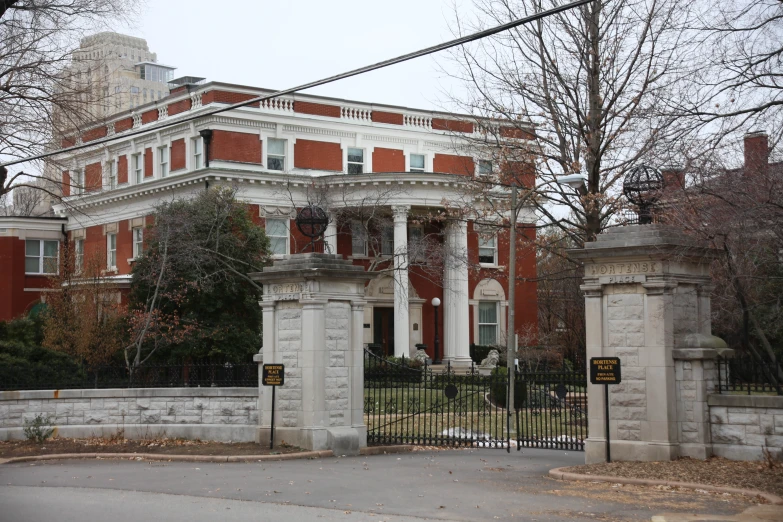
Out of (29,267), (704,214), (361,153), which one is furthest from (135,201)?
(704,214)

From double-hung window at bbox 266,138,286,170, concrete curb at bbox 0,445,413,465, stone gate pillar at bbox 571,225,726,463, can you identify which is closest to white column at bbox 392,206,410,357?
double-hung window at bbox 266,138,286,170

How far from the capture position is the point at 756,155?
59.7 feet

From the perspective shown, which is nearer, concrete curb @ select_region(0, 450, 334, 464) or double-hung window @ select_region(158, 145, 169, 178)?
concrete curb @ select_region(0, 450, 334, 464)

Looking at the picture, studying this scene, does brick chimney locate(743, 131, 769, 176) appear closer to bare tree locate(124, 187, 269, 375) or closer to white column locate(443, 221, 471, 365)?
bare tree locate(124, 187, 269, 375)

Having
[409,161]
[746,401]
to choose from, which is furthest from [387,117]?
[746,401]

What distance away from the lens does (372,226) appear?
45812 mm

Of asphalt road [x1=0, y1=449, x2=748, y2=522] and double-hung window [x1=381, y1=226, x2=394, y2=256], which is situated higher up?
double-hung window [x1=381, y1=226, x2=394, y2=256]

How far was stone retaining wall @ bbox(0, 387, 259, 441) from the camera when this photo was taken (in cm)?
1916

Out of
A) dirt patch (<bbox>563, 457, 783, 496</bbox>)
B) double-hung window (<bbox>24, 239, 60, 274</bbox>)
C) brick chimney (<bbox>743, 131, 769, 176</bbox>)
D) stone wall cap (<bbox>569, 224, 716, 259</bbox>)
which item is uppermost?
double-hung window (<bbox>24, 239, 60, 274</bbox>)

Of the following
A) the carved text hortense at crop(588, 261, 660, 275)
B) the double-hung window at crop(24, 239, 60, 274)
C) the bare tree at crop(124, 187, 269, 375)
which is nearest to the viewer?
the carved text hortense at crop(588, 261, 660, 275)

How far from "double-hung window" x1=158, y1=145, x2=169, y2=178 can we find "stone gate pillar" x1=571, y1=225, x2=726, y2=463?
34.4 m

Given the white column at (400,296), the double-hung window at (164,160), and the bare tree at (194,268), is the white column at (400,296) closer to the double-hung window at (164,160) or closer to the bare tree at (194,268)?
the bare tree at (194,268)

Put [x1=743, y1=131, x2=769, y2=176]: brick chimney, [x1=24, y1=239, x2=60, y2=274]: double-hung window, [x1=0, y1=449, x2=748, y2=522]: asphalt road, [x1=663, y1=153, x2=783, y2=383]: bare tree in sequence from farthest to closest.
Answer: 1. [x1=24, y1=239, x2=60, y2=274]: double-hung window
2. [x1=743, y1=131, x2=769, y2=176]: brick chimney
3. [x1=663, y1=153, x2=783, y2=383]: bare tree
4. [x1=0, y1=449, x2=748, y2=522]: asphalt road

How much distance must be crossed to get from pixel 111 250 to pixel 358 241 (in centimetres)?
1286
